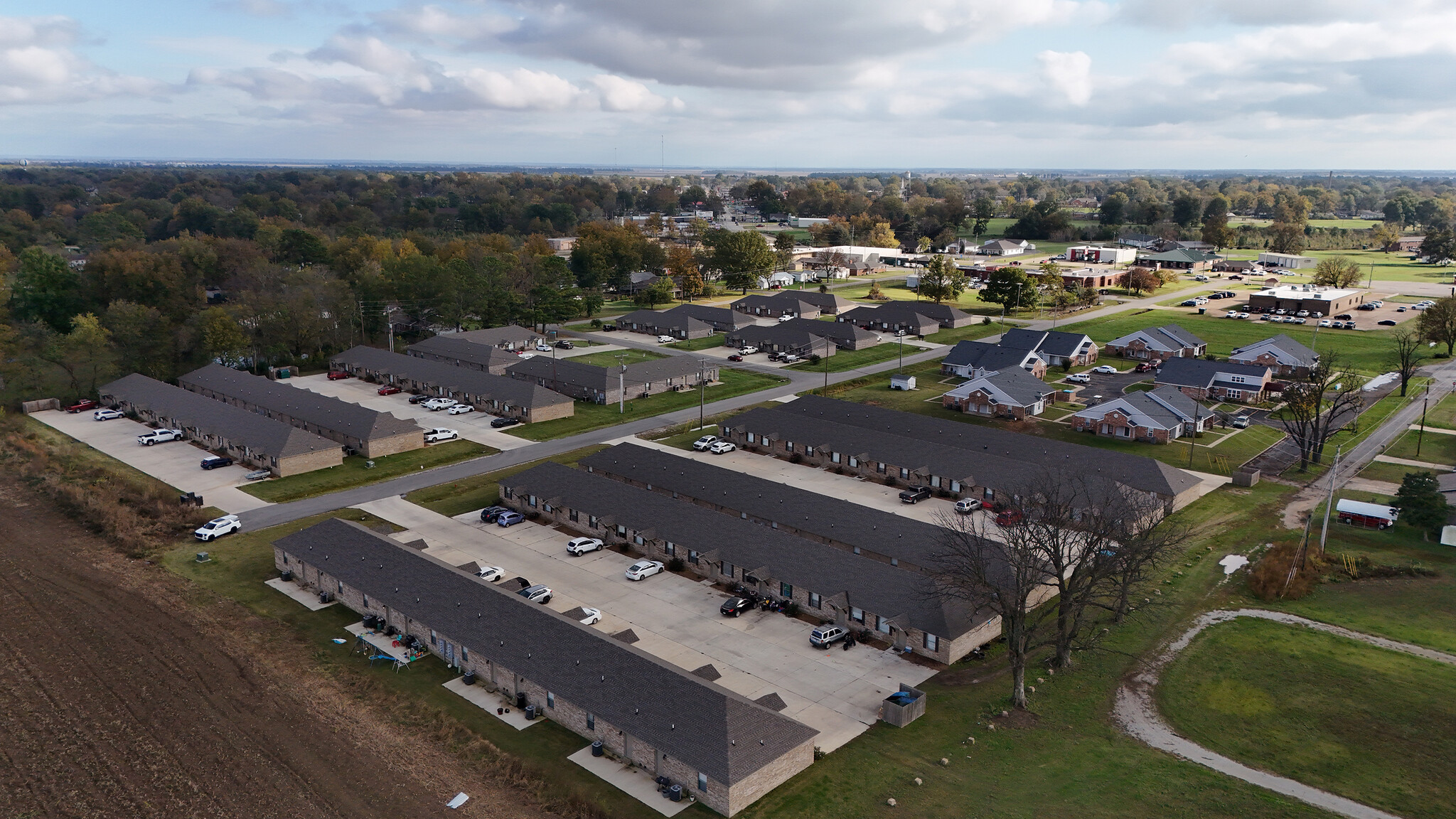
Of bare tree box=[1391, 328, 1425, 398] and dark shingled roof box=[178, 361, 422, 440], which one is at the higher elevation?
bare tree box=[1391, 328, 1425, 398]

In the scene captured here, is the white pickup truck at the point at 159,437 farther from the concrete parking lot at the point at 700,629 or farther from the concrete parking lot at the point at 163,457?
the concrete parking lot at the point at 700,629

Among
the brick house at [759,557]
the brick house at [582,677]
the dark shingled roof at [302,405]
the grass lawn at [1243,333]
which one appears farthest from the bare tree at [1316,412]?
the dark shingled roof at [302,405]

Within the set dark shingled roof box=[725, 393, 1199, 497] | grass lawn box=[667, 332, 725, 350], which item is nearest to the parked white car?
dark shingled roof box=[725, 393, 1199, 497]

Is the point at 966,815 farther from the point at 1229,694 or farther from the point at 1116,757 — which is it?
the point at 1229,694

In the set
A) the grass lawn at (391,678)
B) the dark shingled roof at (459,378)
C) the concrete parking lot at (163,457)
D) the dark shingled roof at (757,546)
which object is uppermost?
the dark shingled roof at (459,378)

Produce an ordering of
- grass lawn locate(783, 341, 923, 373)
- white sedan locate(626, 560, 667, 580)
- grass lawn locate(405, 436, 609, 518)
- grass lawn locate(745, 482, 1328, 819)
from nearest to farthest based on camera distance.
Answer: grass lawn locate(745, 482, 1328, 819) < white sedan locate(626, 560, 667, 580) < grass lawn locate(405, 436, 609, 518) < grass lawn locate(783, 341, 923, 373)

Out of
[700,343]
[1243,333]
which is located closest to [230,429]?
[700,343]

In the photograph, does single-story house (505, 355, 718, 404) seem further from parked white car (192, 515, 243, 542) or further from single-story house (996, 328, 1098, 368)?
parked white car (192, 515, 243, 542)

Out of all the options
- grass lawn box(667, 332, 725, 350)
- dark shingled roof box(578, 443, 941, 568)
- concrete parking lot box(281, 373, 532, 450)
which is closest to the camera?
dark shingled roof box(578, 443, 941, 568)
